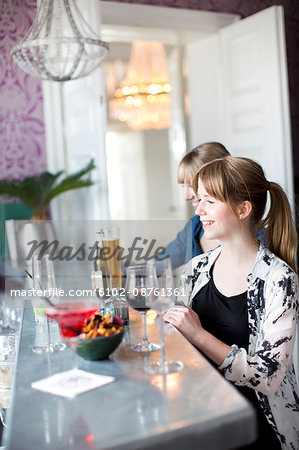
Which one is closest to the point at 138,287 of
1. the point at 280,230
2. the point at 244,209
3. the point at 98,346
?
the point at 98,346

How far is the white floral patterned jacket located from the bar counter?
0.30 metres

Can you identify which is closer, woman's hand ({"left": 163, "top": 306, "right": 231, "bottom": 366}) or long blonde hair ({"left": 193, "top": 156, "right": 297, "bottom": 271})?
woman's hand ({"left": 163, "top": 306, "right": 231, "bottom": 366})

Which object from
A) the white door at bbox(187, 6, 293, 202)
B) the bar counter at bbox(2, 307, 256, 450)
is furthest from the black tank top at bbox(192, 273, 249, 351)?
the white door at bbox(187, 6, 293, 202)

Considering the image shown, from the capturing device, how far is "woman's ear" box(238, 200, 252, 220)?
71.0 inches

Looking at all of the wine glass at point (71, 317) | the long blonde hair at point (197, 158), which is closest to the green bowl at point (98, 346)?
the wine glass at point (71, 317)

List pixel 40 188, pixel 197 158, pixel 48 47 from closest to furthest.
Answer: pixel 197 158 < pixel 48 47 < pixel 40 188

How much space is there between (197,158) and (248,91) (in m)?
1.92

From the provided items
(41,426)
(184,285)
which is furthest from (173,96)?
(41,426)

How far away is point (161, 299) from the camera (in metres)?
1.29

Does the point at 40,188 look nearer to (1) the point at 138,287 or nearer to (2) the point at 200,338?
(2) the point at 200,338

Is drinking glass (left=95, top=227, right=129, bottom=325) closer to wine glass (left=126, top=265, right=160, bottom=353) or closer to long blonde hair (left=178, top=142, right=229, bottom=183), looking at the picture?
wine glass (left=126, top=265, right=160, bottom=353)

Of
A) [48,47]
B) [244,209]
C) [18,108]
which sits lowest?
[244,209]

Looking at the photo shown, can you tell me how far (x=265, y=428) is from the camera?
1.62 meters

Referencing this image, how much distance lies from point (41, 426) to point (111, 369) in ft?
0.96
